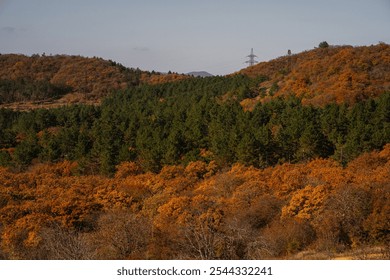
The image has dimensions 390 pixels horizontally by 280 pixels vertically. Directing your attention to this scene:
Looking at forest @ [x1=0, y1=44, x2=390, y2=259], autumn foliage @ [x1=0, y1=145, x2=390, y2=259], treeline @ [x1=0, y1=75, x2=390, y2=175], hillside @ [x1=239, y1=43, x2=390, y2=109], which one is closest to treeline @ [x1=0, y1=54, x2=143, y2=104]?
forest @ [x1=0, y1=44, x2=390, y2=259]

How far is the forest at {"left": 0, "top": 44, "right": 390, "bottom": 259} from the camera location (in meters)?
19.3

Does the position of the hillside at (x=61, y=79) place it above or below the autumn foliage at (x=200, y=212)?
above

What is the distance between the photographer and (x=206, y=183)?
38.7 meters

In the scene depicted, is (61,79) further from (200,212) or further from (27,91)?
(200,212)

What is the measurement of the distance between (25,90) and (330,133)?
101744mm

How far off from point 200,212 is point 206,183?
41.3 feet

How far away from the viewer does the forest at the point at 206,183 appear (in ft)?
63.3

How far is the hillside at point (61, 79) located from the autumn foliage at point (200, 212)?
80838mm

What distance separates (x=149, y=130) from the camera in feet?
174

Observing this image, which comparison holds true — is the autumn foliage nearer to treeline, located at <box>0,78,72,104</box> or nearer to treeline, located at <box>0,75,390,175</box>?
treeline, located at <box>0,75,390,175</box>

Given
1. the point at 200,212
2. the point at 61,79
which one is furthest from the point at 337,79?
the point at 61,79

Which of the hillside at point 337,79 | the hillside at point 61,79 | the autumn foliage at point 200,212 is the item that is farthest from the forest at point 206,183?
the hillside at point 61,79

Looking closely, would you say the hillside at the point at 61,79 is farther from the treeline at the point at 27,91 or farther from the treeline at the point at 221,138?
the treeline at the point at 221,138
